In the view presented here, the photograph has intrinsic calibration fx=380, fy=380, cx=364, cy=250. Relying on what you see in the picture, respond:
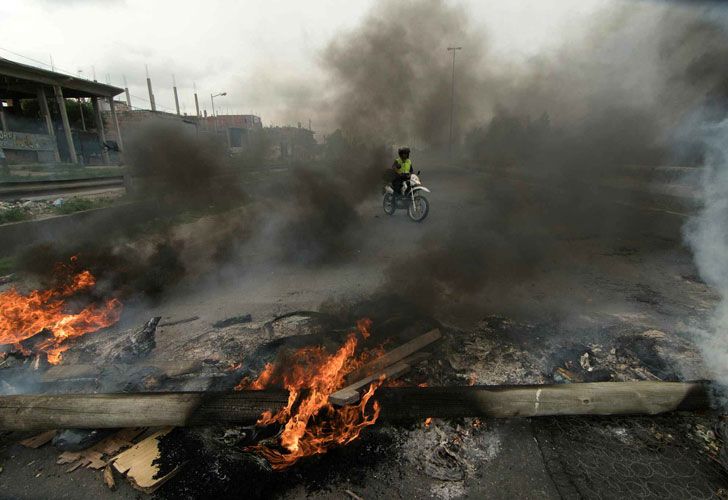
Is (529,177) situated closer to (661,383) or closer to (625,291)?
(625,291)

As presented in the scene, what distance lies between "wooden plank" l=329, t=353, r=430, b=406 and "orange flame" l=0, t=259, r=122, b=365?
331cm

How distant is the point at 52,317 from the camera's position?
15.7 ft

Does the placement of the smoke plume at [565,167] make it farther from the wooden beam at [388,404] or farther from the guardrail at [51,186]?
the guardrail at [51,186]

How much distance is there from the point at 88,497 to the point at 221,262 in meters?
5.10

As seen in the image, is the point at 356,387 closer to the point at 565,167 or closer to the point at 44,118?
the point at 565,167

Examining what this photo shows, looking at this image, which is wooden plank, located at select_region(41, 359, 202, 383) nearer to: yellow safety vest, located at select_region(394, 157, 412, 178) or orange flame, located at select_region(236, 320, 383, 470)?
orange flame, located at select_region(236, 320, 383, 470)

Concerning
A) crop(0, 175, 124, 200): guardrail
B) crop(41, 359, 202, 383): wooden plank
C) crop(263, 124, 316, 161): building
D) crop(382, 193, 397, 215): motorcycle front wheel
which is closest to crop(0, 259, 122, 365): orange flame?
crop(41, 359, 202, 383): wooden plank

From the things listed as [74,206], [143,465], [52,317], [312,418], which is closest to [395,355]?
[312,418]

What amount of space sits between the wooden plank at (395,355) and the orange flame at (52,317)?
3.34m

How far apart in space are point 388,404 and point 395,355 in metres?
0.81

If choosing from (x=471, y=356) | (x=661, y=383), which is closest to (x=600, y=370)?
(x=661, y=383)

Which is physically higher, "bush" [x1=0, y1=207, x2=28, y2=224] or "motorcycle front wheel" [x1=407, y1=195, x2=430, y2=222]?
"bush" [x1=0, y1=207, x2=28, y2=224]

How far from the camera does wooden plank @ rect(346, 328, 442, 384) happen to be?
345 centimetres

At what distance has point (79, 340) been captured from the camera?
4641 mm
